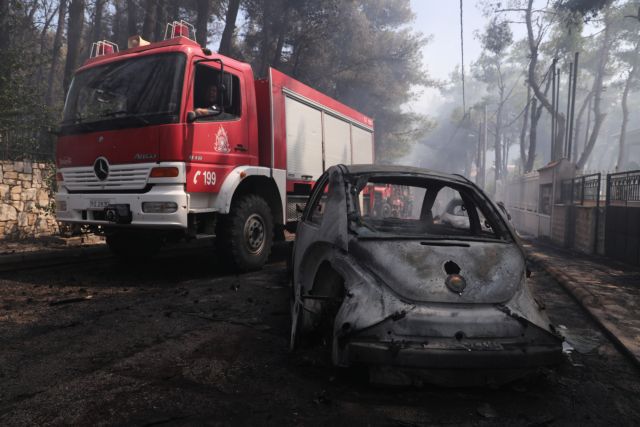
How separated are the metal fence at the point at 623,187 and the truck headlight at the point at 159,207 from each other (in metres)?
8.94

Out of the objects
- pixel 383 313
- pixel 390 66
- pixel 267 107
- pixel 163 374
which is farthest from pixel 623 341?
pixel 390 66

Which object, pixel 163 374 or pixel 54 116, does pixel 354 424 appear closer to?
pixel 163 374

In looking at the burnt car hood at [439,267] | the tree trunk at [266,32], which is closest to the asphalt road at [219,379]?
the burnt car hood at [439,267]

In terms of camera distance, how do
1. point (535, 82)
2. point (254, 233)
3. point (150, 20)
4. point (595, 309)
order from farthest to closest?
point (535, 82)
point (150, 20)
point (254, 233)
point (595, 309)

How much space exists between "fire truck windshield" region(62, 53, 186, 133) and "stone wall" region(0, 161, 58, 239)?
15.0 feet

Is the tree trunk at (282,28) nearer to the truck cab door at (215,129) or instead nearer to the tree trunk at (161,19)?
the tree trunk at (161,19)

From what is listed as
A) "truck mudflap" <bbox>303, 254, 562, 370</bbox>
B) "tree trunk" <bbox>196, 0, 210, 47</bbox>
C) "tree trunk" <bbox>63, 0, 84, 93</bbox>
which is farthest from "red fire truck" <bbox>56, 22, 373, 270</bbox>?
"tree trunk" <bbox>196, 0, 210, 47</bbox>

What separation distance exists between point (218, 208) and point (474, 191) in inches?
132

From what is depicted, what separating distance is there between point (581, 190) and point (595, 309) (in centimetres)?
890

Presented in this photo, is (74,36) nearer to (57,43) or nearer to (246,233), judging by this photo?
(57,43)

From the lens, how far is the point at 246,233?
241 inches

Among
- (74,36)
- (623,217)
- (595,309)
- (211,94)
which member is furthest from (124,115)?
(74,36)

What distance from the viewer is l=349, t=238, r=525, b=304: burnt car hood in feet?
8.28

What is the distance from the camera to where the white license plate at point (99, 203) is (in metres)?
5.37
